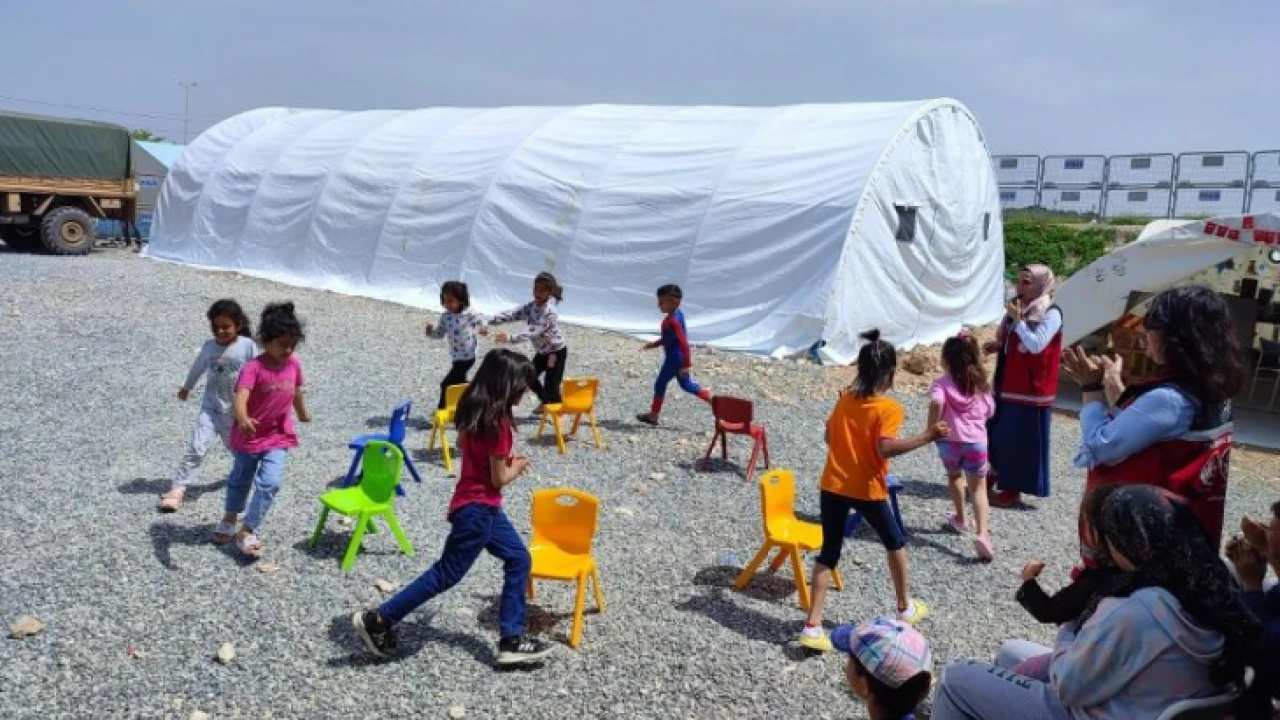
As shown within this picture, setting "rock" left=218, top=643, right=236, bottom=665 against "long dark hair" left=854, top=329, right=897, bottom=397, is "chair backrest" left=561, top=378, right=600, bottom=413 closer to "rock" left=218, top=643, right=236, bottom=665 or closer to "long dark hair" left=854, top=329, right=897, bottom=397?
"long dark hair" left=854, top=329, right=897, bottom=397

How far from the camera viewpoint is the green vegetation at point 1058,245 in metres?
24.8

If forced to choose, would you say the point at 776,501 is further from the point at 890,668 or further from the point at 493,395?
the point at 890,668

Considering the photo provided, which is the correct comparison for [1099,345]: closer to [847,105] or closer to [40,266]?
[847,105]

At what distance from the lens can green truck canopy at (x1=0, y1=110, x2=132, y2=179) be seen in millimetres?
20672

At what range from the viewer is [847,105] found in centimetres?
1661

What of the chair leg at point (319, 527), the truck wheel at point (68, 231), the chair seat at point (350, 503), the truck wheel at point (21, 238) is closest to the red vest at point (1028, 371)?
the chair seat at point (350, 503)

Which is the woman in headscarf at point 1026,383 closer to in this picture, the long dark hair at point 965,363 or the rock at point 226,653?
the long dark hair at point 965,363

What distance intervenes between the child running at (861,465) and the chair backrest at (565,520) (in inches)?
48.4

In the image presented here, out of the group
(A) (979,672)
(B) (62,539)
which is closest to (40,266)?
(B) (62,539)

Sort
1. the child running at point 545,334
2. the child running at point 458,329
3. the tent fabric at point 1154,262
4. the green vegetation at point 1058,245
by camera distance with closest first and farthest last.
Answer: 1. the child running at point 458,329
2. the child running at point 545,334
3. the tent fabric at point 1154,262
4. the green vegetation at point 1058,245

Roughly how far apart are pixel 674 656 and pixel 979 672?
71.0 inches

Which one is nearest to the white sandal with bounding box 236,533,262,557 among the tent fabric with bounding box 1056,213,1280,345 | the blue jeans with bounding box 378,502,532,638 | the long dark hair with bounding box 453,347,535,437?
the blue jeans with bounding box 378,502,532,638

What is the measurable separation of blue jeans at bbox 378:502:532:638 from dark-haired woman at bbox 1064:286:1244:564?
2.48 metres

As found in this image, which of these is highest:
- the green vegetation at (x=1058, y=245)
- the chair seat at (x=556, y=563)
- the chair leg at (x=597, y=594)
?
the green vegetation at (x=1058, y=245)
